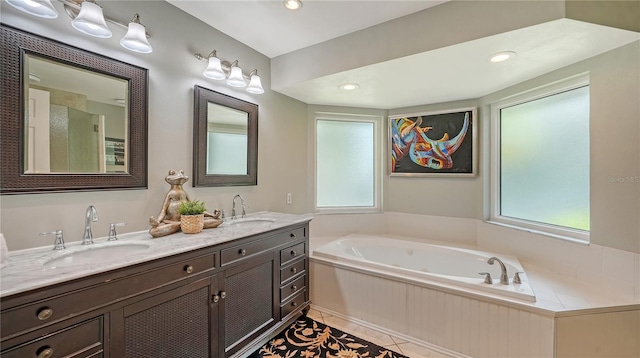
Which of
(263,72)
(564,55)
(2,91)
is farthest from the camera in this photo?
(263,72)

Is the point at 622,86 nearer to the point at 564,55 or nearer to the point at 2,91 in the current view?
the point at 564,55

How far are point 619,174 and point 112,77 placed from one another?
10.9 ft

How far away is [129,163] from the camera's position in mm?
1524

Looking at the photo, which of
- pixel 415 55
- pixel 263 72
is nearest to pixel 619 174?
pixel 415 55

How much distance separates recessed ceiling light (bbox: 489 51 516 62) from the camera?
1785 mm

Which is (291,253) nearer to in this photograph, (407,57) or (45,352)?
(45,352)

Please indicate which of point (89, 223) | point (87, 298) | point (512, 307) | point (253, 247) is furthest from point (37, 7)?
point (512, 307)

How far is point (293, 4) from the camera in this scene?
1739mm

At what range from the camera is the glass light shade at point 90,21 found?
123cm

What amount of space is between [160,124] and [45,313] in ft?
3.86

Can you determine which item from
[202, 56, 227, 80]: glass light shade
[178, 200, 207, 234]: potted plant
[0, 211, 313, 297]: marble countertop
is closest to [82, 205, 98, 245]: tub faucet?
[0, 211, 313, 297]: marble countertop

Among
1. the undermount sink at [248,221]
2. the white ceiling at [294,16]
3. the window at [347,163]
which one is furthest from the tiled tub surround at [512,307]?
the white ceiling at [294,16]

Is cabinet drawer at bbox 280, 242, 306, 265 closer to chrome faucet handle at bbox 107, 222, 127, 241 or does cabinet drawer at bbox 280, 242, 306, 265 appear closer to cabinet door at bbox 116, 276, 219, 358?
cabinet door at bbox 116, 276, 219, 358

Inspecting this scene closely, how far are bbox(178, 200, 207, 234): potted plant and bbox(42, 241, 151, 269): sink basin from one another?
9.4 inches
